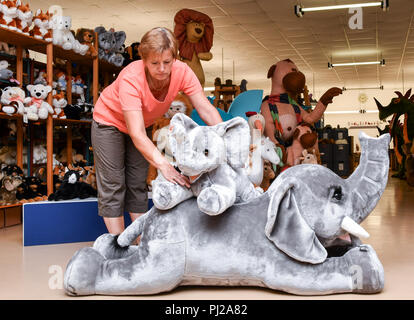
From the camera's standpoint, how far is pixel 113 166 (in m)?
2.25

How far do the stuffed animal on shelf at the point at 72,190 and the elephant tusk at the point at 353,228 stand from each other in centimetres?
189

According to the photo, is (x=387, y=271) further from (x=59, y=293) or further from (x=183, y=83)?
(x=59, y=293)

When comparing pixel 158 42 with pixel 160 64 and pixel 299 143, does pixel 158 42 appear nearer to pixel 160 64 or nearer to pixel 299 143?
pixel 160 64

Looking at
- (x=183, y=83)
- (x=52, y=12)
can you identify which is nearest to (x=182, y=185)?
(x=183, y=83)

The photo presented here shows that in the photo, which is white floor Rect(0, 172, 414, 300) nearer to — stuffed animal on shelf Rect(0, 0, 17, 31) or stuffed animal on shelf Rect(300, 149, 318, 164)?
stuffed animal on shelf Rect(300, 149, 318, 164)

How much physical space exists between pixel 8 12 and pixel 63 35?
0.56 meters

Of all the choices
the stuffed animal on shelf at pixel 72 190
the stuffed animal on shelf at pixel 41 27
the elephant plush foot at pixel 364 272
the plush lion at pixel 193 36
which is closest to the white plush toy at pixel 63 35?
the stuffed animal on shelf at pixel 41 27

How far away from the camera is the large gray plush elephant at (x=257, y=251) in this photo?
157 centimetres

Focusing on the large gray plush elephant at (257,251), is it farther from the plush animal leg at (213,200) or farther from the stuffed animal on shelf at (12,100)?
the stuffed animal on shelf at (12,100)

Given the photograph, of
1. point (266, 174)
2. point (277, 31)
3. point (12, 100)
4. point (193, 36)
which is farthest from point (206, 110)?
point (277, 31)

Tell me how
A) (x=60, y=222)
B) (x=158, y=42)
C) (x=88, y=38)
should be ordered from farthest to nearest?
(x=88, y=38), (x=60, y=222), (x=158, y=42)

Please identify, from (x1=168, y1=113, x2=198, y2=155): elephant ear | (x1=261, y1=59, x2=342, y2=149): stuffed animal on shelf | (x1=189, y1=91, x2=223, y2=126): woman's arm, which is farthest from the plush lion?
(x1=168, y1=113, x2=198, y2=155): elephant ear

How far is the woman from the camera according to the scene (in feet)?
5.98

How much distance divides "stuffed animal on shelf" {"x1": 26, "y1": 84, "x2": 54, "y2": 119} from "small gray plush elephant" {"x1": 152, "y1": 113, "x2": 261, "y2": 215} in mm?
2369
